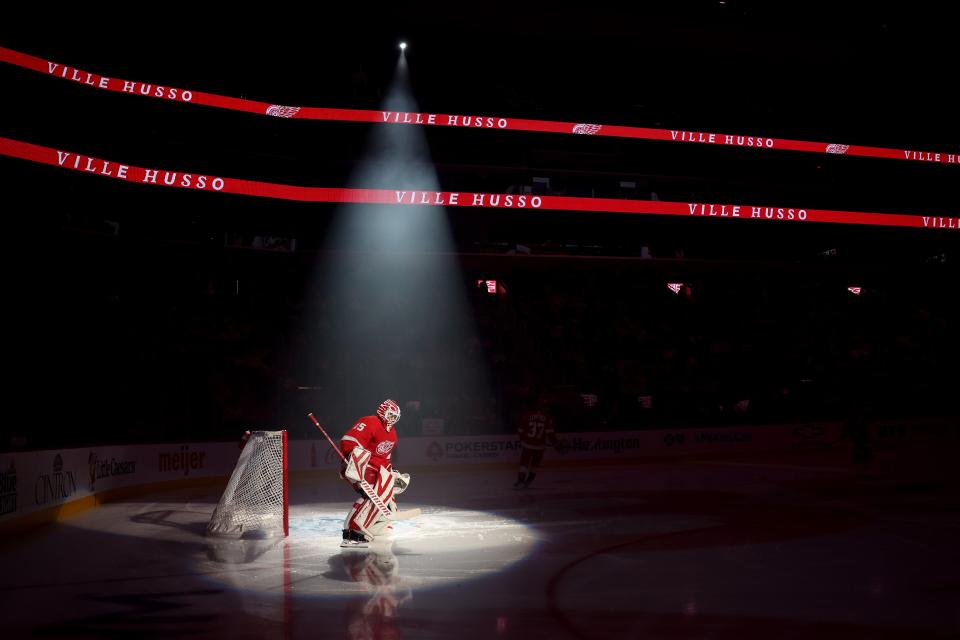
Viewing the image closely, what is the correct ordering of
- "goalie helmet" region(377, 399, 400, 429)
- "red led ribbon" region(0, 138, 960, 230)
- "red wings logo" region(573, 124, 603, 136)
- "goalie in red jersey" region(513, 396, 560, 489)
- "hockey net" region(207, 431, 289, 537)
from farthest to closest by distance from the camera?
"red wings logo" region(573, 124, 603, 136)
"red led ribbon" region(0, 138, 960, 230)
"goalie in red jersey" region(513, 396, 560, 489)
"hockey net" region(207, 431, 289, 537)
"goalie helmet" region(377, 399, 400, 429)

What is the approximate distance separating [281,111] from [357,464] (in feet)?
66.5

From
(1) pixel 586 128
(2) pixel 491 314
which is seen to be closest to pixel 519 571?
(2) pixel 491 314

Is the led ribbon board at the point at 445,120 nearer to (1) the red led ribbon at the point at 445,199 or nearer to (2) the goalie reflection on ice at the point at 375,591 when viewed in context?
(1) the red led ribbon at the point at 445,199

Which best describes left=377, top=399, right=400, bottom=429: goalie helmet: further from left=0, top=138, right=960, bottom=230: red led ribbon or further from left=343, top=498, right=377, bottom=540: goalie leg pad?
left=0, top=138, right=960, bottom=230: red led ribbon

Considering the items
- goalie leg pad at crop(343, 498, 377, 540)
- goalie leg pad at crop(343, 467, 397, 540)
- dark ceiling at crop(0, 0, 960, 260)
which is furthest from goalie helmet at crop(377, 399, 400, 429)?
dark ceiling at crop(0, 0, 960, 260)

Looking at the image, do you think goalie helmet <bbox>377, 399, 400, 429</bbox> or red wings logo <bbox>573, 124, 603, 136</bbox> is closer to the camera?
goalie helmet <bbox>377, 399, 400, 429</bbox>

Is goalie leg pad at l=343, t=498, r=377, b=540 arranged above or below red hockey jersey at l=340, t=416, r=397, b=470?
below

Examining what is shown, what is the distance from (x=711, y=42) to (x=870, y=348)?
1263 centimetres

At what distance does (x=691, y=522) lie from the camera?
39.0ft

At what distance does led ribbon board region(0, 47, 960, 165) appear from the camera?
2300 cm

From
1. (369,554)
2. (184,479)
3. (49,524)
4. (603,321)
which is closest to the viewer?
(369,554)

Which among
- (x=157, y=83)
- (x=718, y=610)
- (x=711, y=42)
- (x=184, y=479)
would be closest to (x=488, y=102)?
(x=711, y=42)

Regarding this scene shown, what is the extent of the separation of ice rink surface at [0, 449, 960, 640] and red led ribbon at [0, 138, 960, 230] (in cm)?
1137

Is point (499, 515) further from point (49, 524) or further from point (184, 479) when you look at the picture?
point (184, 479)
